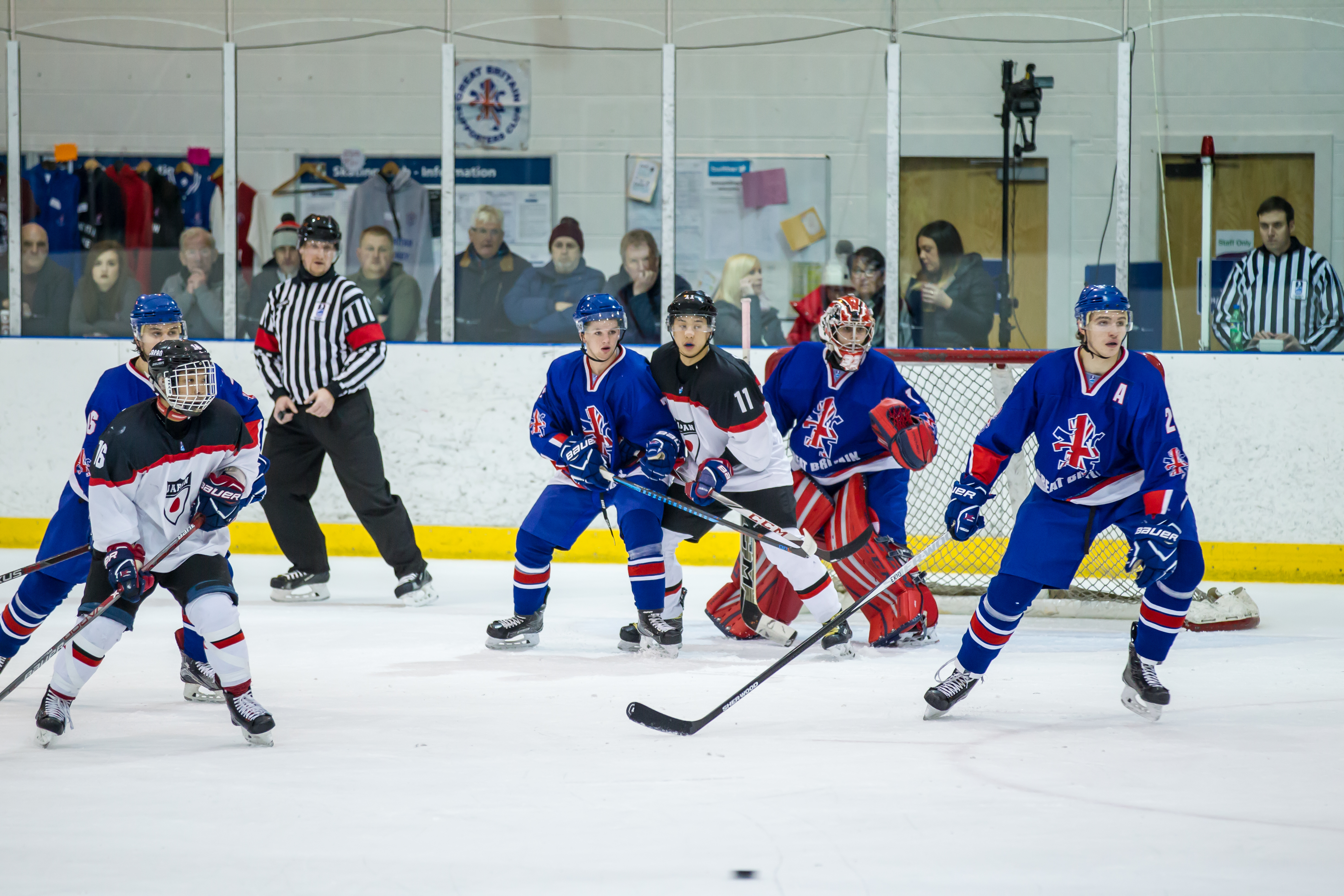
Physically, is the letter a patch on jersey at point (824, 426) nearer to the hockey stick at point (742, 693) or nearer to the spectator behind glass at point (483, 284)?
the hockey stick at point (742, 693)

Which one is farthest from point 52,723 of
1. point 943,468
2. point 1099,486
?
point 943,468

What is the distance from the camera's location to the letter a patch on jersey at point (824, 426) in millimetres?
3779

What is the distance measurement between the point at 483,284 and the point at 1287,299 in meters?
3.06

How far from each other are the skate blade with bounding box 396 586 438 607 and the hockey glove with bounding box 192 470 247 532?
68.1 inches

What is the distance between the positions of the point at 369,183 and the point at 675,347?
2554mm

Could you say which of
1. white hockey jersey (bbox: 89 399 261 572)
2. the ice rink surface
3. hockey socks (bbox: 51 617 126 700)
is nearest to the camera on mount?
the ice rink surface

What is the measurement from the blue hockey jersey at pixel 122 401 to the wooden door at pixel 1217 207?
350cm

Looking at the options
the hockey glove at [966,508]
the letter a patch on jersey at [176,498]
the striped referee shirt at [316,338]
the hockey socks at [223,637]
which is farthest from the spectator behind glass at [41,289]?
the hockey glove at [966,508]

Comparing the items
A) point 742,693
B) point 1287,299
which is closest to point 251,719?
point 742,693

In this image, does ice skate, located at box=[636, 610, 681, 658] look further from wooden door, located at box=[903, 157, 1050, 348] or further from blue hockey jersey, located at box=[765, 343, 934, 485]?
wooden door, located at box=[903, 157, 1050, 348]

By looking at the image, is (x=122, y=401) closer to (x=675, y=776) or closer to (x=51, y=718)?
(x=51, y=718)

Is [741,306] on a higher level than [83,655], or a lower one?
higher

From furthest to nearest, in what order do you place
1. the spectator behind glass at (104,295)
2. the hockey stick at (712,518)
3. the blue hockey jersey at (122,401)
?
the spectator behind glass at (104,295) → the hockey stick at (712,518) → the blue hockey jersey at (122,401)

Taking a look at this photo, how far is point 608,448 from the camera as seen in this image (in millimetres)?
3605
